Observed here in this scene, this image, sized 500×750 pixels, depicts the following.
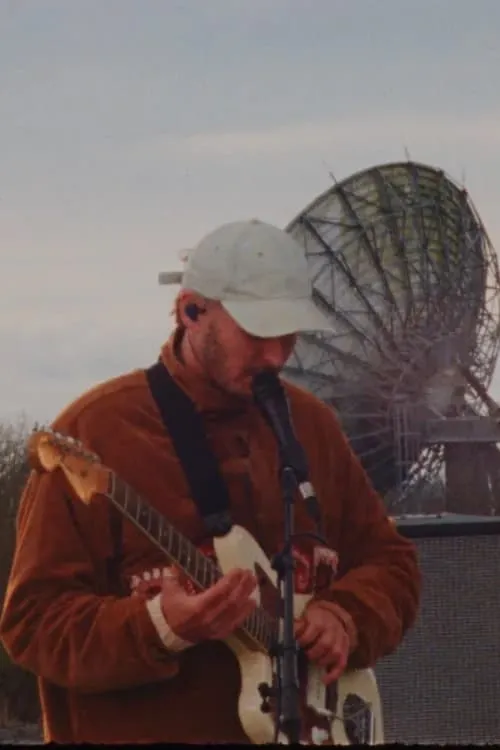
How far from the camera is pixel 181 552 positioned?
808cm

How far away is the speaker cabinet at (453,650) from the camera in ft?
45.9

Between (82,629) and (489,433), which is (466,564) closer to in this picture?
(489,433)

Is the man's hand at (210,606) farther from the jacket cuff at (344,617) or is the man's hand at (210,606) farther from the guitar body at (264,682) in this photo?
the jacket cuff at (344,617)

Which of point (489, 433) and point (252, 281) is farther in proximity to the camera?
point (489, 433)

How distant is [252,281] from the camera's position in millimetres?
8422

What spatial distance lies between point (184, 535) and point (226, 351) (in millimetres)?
811

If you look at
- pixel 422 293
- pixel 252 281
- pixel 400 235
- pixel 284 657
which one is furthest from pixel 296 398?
pixel 422 293

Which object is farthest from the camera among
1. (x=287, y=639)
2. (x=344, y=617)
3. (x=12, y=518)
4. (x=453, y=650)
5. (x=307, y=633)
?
(x=453, y=650)

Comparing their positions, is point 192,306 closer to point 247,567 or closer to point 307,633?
point 247,567

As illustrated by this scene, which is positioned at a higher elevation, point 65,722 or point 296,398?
point 296,398

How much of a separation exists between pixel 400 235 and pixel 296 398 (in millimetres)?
11843

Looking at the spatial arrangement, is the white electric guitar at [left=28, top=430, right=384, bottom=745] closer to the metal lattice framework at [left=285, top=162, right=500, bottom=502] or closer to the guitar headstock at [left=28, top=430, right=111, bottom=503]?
the guitar headstock at [left=28, top=430, right=111, bottom=503]

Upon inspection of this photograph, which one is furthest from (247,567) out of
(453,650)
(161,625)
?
(453,650)

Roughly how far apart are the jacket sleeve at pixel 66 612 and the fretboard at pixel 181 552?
0.20 m
